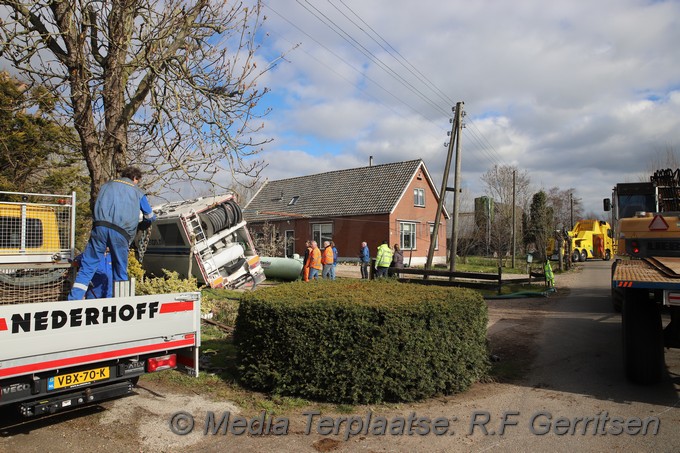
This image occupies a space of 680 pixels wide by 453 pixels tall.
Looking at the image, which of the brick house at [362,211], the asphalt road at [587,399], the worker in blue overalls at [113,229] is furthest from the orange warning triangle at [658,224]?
the brick house at [362,211]

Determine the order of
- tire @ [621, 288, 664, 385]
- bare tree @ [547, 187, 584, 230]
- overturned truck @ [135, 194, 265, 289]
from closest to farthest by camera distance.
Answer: tire @ [621, 288, 664, 385], overturned truck @ [135, 194, 265, 289], bare tree @ [547, 187, 584, 230]

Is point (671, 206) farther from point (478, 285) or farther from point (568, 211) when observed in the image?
point (568, 211)

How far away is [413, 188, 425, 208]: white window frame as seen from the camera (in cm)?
3362

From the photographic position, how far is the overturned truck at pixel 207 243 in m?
13.8

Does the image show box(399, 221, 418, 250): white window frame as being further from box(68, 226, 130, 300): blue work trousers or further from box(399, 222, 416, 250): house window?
box(68, 226, 130, 300): blue work trousers

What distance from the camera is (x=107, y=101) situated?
25.8 ft

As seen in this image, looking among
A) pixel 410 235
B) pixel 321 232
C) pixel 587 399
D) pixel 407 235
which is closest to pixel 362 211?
pixel 321 232

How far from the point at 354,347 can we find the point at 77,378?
2.55 m

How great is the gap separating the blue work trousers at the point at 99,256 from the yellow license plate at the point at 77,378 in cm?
90

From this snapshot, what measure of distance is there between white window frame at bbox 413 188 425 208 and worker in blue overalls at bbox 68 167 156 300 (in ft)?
94.9

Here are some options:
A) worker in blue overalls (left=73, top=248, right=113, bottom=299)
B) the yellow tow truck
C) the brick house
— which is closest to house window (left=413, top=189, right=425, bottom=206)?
the brick house

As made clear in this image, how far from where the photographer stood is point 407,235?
32.7 m

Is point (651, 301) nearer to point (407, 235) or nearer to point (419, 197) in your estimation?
point (407, 235)

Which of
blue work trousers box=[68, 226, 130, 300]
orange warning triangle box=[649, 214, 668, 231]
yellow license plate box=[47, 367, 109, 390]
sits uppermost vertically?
orange warning triangle box=[649, 214, 668, 231]
